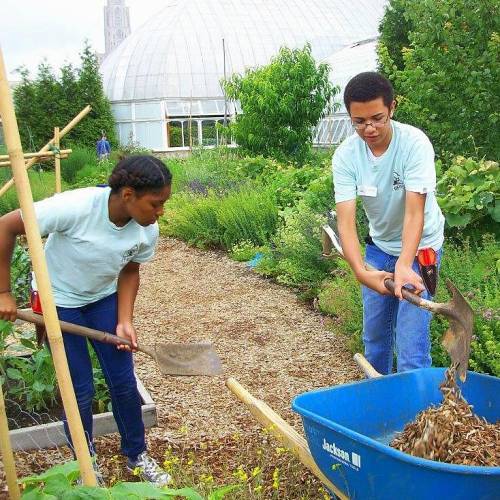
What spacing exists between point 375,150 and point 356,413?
3.36ft

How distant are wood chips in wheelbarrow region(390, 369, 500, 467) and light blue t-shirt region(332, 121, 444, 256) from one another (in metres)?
0.86

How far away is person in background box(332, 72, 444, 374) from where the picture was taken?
8.31 ft

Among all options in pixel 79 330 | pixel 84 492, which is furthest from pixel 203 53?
pixel 84 492

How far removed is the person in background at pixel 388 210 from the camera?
99.7 inches

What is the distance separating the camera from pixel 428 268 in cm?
270

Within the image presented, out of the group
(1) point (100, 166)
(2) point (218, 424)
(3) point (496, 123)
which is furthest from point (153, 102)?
(2) point (218, 424)

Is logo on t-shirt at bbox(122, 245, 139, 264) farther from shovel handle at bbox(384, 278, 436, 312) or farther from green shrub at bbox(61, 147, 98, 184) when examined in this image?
green shrub at bbox(61, 147, 98, 184)

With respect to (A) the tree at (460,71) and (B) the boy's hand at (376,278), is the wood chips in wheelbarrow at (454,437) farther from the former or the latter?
(A) the tree at (460,71)

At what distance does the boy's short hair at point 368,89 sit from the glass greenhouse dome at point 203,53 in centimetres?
1841

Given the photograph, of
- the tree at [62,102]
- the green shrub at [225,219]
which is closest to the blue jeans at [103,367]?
the green shrub at [225,219]

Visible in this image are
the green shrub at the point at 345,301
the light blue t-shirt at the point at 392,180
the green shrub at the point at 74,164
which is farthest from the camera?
the green shrub at the point at 74,164

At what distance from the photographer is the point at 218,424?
3.57 metres

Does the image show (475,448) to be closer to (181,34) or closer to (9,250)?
(9,250)

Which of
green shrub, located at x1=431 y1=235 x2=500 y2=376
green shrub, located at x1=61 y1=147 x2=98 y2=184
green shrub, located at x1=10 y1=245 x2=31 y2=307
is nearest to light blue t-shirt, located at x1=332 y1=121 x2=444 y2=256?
green shrub, located at x1=431 y1=235 x2=500 y2=376
